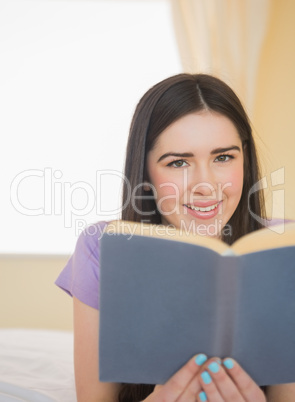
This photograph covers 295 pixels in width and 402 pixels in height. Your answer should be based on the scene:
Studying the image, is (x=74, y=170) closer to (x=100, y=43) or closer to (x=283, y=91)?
(x=100, y=43)

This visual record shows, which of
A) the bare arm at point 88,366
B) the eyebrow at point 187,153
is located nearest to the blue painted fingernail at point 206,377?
the bare arm at point 88,366

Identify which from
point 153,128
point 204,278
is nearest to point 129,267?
point 204,278

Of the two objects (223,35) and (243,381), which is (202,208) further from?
(223,35)

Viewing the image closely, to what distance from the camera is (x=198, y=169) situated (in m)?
1.41

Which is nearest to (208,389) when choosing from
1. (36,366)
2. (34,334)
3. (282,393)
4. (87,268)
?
(282,393)

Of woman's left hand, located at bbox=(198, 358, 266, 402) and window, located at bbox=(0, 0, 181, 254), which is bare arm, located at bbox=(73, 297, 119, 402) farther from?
Result: window, located at bbox=(0, 0, 181, 254)

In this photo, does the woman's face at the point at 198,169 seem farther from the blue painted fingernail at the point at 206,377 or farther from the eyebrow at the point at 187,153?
the blue painted fingernail at the point at 206,377

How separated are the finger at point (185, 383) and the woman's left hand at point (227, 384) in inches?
0.5

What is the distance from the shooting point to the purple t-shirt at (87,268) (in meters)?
1.33

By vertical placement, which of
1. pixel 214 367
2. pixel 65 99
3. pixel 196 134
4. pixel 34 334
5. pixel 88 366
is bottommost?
pixel 34 334

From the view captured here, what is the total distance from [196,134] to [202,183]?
134 millimetres

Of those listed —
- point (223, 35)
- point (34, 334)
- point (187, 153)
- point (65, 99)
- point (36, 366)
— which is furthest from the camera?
point (65, 99)

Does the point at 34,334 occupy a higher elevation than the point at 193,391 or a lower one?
lower

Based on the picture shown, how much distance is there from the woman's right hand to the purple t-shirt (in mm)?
367
